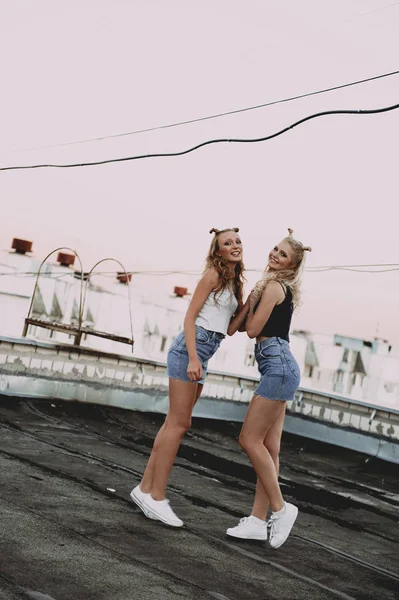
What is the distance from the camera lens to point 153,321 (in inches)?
1484

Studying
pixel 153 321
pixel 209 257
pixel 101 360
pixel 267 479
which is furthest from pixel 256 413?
pixel 153 321

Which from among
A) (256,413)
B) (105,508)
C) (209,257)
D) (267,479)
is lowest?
(105,508)

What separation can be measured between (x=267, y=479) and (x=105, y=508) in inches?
37.0

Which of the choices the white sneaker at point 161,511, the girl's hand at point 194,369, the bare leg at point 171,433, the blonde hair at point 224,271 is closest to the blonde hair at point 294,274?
the blonde hair at point 224,271

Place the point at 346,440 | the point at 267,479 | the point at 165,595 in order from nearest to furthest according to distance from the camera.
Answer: the point at 165,595 → the point at 267,479 → the point at 346,440

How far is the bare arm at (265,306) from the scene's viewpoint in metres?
4.09

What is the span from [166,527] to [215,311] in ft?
3.99

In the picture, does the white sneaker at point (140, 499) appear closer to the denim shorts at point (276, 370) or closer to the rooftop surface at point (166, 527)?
the rooftop surface at point (166, 527)

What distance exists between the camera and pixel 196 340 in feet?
13.7

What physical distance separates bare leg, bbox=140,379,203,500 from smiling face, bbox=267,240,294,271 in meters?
0.83

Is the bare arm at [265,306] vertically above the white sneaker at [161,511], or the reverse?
the bare arm at [265,306]

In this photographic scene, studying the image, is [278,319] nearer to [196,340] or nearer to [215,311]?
[215,311]

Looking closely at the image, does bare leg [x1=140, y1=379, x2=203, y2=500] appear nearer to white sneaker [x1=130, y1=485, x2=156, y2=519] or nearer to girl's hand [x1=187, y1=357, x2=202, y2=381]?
white sneaker [x1=130, y1=485, x2=156, y2=519]

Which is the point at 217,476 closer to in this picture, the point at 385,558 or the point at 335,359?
the point at 385,558
